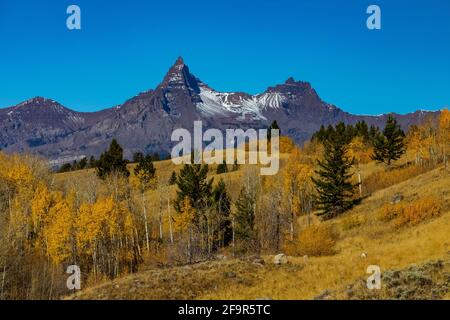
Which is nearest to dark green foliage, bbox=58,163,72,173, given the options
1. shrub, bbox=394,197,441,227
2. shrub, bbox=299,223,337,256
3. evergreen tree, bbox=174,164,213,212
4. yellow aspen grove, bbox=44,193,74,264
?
evergreen tree, bbox=174,164,213,212

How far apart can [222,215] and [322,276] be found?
42.5 m

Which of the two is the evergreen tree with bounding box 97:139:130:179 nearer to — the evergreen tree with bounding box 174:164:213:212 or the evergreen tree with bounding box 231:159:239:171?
the evergreen tree with bounding box 174:164:213:212

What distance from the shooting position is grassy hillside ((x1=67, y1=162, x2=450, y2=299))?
22.4 m

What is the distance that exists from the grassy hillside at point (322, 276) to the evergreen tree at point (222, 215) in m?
26.8

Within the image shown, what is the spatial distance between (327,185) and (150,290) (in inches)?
1675

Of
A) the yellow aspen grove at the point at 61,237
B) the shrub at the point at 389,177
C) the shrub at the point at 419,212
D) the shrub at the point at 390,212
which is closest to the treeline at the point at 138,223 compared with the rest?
the yellow aspen grove at the point at 61,237

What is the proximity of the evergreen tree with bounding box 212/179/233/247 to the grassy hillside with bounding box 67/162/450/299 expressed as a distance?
1057 inches

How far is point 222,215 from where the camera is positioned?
238 ft

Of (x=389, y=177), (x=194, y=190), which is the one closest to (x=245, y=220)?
(x=194, y=190)

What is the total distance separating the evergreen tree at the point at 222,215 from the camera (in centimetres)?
7155

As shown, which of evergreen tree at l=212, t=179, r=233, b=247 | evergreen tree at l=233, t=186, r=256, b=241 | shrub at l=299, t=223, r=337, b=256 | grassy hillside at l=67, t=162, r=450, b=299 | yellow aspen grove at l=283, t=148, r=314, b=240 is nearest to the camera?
grassy hillside at l=67, t=162, r=450, b=299

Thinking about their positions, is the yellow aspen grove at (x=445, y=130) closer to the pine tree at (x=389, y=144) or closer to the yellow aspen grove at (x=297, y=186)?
the pine tree at (x=389, y=144)

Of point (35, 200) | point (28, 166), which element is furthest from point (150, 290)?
point (28, 166)
